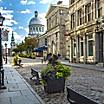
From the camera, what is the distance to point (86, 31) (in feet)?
126

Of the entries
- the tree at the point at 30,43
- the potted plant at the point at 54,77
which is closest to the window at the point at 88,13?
the potted plant at the point at 54,77

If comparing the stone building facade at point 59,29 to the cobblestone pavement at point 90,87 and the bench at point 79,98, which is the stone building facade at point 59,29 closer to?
the cobblestone pavement at point 90,87

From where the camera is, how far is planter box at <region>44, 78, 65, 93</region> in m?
11.6

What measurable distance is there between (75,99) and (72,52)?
4063 cm

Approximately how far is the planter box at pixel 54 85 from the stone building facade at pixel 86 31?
2211 centimetres

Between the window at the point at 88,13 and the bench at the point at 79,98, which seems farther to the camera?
the window at the point at 88,13

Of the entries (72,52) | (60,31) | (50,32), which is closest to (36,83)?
(72,52)

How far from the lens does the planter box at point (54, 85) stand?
11625 millimetres

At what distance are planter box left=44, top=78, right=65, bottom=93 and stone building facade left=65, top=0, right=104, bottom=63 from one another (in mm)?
22114

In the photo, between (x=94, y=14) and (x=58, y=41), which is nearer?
(x=94, y=14)

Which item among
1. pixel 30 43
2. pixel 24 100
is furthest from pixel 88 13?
pixel 30 43

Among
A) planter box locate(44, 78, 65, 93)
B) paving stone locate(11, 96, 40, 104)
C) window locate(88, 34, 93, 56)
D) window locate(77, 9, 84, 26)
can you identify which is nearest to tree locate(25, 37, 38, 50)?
window locate(77, 9, 84, 26)

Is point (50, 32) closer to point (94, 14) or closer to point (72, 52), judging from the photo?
point (72, 52)

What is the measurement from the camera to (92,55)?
1458 inches
